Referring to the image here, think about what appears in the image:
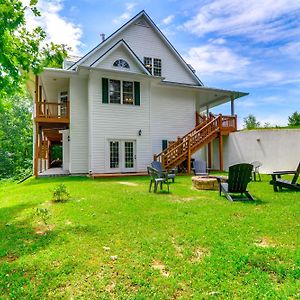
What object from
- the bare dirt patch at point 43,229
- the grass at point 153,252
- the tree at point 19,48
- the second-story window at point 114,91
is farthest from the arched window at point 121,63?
the bare dirt patch at point 43,229

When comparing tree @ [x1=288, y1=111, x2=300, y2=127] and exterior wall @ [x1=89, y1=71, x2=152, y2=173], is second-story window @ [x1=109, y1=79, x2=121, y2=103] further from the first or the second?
tree @ [x1=288, y1=111, x2=300, y2=127]

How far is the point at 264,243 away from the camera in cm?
417

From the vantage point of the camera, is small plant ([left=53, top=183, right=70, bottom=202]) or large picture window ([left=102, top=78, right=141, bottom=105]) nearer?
small plant ([left=53, top=183, right=70, bottom=202])

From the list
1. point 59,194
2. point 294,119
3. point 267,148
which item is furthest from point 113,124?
point 294,119

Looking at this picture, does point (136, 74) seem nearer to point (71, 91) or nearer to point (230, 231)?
point (71, 91)

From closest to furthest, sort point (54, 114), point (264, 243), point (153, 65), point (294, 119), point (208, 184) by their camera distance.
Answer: point (264, 243) → point (208, 184) → point (54, 114) → point (153, 65) → point (294, 119)

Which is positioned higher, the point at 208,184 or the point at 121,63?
the point at 121,63

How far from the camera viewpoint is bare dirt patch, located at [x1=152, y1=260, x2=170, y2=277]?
3.31 metres

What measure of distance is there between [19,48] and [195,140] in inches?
450

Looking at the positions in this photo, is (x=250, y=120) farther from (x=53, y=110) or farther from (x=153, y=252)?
(x=153, y=252)

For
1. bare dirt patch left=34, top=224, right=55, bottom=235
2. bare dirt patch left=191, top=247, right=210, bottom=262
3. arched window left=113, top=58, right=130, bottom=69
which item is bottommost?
bare dirt patch left=191, top=247, right=210, bottom=262

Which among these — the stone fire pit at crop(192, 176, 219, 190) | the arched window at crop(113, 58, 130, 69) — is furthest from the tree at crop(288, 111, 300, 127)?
the stone fire pit at crop(192, 176, 219, 190)

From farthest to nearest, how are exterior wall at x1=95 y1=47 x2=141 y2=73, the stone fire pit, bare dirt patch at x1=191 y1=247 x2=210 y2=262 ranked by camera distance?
exterior wall at x1=95 y1=47 x2=141 y2=73
the stone fire pit
bare dirt patch at x1=191 y1=247 x2=210 y2=262

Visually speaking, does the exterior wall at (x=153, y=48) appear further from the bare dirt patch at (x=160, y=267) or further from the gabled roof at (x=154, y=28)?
the bare dirt patch at (x=160, y=267)
